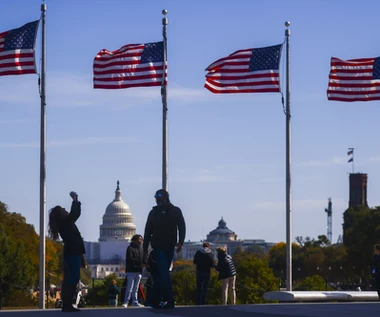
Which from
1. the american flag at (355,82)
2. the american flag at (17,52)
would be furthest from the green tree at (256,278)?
the american flag at (17,52)

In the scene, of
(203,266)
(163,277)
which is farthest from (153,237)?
(203,266)

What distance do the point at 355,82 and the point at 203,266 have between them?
7.80m

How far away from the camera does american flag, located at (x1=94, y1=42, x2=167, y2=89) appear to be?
33500 millimetres

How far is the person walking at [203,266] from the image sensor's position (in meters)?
29.9

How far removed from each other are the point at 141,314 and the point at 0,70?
14.4 m

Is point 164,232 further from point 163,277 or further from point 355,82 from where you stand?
point 355,82

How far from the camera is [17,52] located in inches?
1325

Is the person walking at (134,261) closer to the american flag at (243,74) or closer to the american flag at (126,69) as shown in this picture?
the american flag at (126,69)

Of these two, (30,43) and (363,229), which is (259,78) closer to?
(30,43)

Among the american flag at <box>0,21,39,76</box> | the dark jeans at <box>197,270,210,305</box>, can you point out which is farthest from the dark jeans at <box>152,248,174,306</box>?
the american flag at <box>0,21,39,76</box>

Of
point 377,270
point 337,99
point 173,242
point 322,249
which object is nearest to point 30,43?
point 337,99

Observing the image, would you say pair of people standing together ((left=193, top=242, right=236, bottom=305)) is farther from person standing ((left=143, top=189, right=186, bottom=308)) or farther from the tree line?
the tree line

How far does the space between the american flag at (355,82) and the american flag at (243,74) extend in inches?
64.8

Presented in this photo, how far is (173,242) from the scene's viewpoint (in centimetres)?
2159
